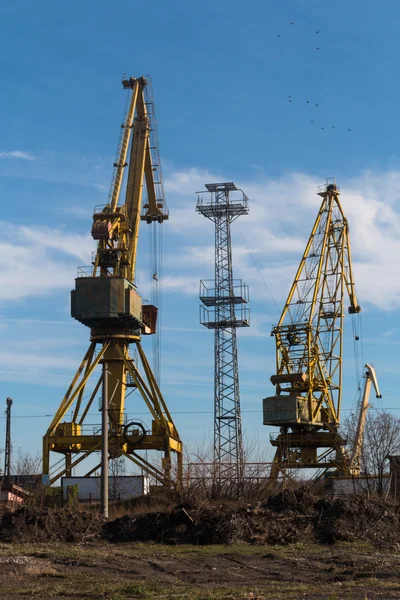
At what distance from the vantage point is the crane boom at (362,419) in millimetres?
65344

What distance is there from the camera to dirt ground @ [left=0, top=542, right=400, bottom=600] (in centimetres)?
1984

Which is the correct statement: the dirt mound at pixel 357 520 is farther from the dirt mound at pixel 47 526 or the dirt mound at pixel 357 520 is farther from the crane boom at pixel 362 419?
the crane boom at pixel 362 419

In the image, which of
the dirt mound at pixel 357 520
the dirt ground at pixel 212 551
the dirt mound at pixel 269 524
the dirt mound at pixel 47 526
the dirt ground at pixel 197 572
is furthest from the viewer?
the dirt mound at pixel 47 526

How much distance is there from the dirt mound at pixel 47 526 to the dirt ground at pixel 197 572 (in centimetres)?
146

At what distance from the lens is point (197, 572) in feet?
79.4

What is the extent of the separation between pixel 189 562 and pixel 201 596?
24.8 feet

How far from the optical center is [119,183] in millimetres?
59938

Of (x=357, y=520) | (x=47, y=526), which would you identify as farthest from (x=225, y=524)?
(x=47, y=526)

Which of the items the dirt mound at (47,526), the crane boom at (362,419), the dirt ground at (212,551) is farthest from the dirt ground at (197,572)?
the crane boom at (362,419)

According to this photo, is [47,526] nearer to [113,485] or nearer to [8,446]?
[113,485]

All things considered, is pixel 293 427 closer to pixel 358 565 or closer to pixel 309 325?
pixel 309 325

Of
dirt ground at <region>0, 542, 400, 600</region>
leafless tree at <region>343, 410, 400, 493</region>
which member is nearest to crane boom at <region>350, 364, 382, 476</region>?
leafless tree at <region>343, 410, 400, 493</region>

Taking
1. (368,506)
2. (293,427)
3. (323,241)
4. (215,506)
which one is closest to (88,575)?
(215,506)

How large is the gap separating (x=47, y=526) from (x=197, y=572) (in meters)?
10.3
